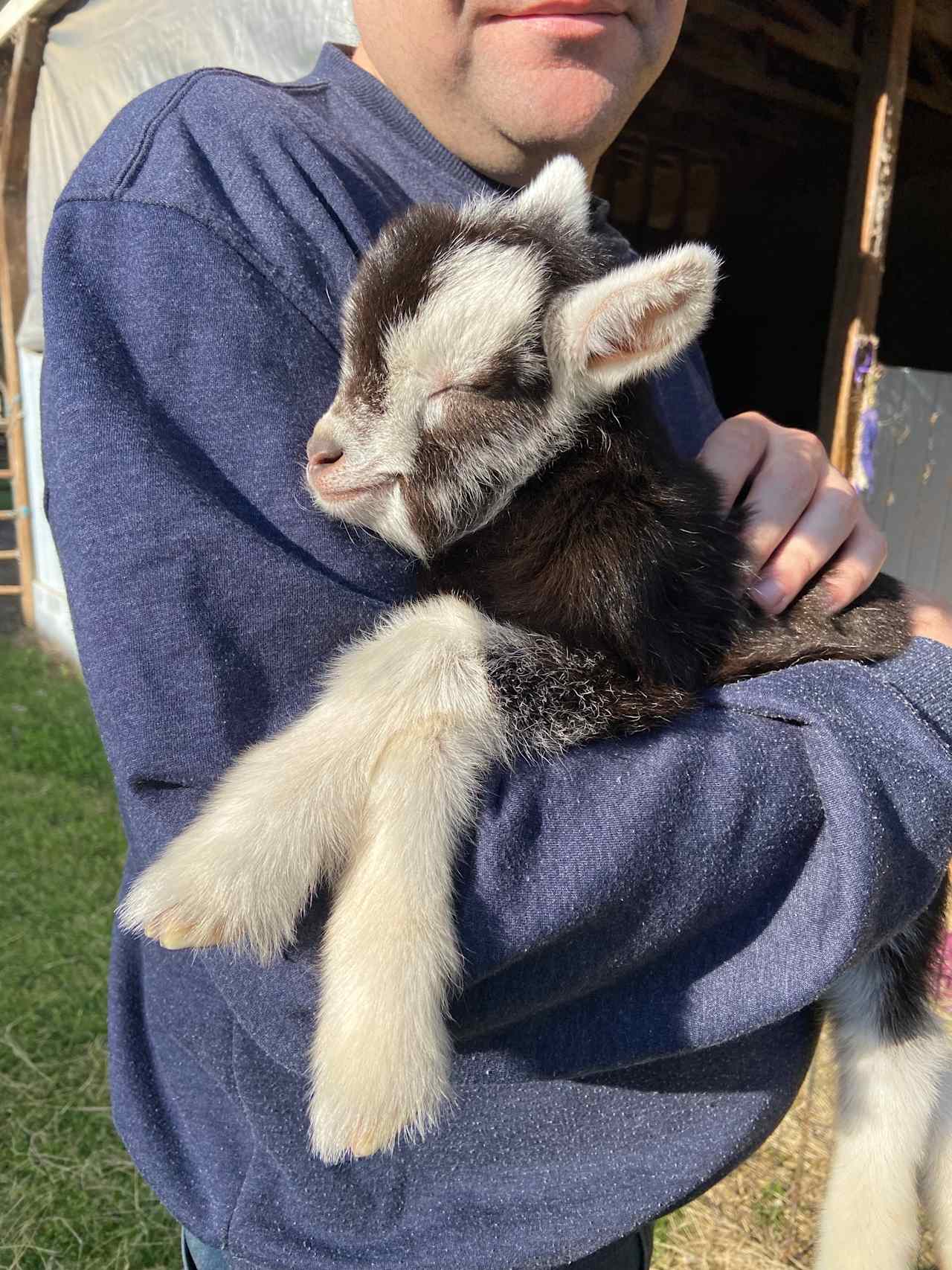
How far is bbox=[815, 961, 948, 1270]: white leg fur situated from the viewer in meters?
2.03

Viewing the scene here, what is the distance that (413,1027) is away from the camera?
117 centimetres

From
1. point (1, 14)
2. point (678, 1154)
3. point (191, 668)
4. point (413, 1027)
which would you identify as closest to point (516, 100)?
point (191, 668)

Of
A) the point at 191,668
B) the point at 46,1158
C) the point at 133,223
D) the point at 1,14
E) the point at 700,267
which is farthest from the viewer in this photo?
the point at 1,14

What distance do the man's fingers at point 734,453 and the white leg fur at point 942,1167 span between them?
4.31ft

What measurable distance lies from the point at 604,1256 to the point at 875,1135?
687mm

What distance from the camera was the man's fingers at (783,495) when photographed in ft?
5.84

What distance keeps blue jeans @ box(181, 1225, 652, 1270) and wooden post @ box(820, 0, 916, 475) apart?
413 cm

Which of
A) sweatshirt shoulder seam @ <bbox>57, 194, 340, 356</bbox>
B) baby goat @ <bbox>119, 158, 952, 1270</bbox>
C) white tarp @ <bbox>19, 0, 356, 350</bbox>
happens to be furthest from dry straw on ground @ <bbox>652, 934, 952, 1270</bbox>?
white tarp @ <bbox>19, 0, 356, 350</bbox>

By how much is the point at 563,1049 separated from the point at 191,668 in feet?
2.28

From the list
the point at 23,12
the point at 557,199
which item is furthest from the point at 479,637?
the point at 23,12

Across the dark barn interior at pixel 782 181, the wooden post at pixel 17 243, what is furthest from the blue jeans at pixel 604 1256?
the wooden post at pixel 17 243

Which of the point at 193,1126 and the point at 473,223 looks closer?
the point at 193,1126

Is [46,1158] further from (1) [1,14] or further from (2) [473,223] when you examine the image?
(1) [1,14]

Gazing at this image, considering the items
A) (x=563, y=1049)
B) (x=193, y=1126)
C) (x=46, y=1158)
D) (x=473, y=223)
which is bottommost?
(x=46, y=1158)
